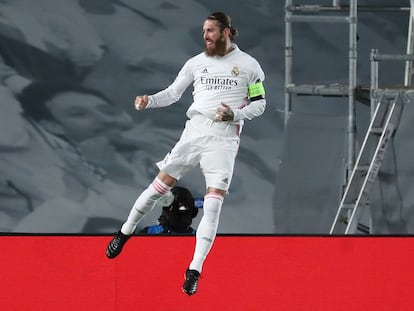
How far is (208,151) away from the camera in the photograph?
7.11 m

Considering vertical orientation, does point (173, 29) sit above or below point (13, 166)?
above

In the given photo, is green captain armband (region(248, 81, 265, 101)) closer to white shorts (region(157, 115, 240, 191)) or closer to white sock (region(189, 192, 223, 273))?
white shorts (region(157, 115, 240, 191))

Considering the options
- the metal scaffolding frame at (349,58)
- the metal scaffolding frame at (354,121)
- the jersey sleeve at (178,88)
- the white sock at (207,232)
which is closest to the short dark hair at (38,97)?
the metal scaffolding frame at (349,58)

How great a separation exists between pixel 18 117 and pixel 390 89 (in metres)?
4.06

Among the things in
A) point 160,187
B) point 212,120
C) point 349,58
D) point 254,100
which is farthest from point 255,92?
point 349,58

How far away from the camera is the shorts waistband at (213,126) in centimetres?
712

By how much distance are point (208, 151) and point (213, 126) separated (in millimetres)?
130

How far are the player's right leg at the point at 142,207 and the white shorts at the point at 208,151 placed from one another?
0.18 feet

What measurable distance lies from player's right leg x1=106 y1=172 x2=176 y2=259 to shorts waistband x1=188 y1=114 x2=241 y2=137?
0.31 metres

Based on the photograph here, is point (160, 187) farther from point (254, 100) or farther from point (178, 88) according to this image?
point (254, 100)
